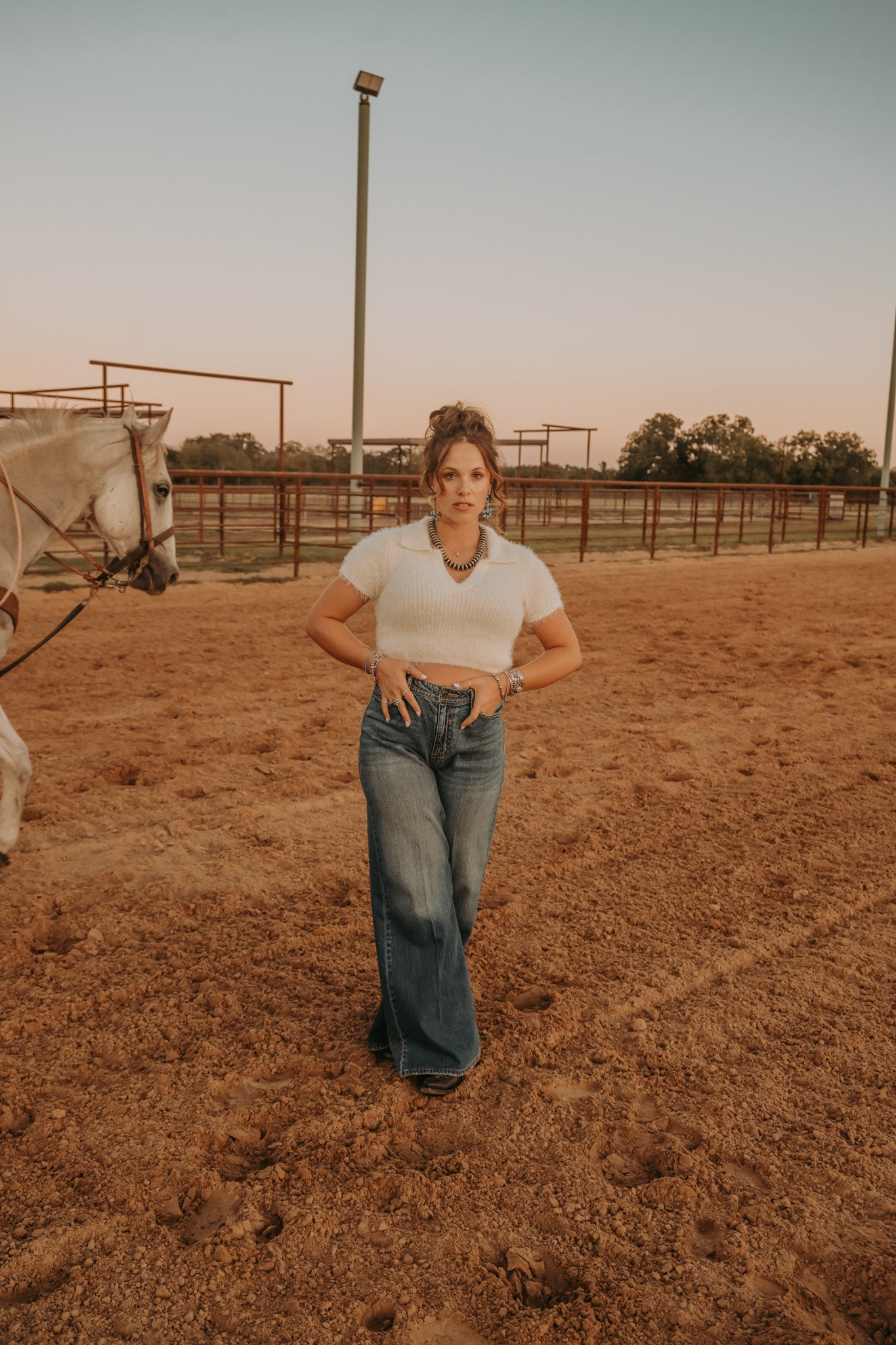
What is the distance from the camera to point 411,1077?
2521 mm

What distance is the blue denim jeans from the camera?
7.75ft

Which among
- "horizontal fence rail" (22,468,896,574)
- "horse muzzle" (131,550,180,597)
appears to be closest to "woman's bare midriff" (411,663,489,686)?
"horizontal fence rail" (22,468,896,574)

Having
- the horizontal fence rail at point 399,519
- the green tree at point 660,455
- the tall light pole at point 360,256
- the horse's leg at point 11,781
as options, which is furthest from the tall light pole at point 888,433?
the green tree at point 660,455

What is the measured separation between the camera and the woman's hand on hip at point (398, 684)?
2305 mm

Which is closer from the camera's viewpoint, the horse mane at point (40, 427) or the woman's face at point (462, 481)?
the woman's face at point (462, 481)

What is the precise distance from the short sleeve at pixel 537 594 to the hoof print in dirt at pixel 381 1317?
154 cm

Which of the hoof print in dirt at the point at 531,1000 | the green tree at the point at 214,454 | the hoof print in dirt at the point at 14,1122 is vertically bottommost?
the hoof print in dirt at the point at 14,1122

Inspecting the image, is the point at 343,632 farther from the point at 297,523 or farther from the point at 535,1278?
the point at 297,523

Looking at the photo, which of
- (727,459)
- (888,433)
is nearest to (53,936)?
(888,433)

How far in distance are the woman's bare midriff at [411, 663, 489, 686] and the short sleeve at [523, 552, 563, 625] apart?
0.24 metres

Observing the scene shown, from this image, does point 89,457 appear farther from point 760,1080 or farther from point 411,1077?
point 760,1080

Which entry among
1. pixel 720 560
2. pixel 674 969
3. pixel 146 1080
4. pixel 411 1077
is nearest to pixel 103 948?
pixel 146 1080

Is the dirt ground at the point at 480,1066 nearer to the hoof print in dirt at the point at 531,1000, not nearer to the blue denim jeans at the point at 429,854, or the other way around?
the hoof print in dirt at the point at 531,1000

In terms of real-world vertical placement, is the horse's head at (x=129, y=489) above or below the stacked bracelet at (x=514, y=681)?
above
